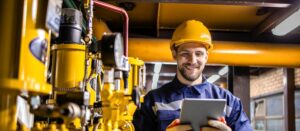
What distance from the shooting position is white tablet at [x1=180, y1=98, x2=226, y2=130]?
1764 mm

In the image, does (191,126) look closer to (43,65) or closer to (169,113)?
(169,113)

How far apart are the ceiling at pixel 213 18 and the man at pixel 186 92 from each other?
1047mm

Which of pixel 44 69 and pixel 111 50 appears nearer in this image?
pixel 44 69

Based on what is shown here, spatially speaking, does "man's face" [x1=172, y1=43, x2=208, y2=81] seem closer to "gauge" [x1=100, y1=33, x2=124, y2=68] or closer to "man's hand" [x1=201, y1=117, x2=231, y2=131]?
"man's hand" [x1=201, y1=117, x2=231, y2=131]

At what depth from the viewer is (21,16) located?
97 cm

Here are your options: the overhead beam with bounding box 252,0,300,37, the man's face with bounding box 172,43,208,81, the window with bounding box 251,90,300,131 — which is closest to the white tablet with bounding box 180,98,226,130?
the man's face with bounding box 172,43,208,81

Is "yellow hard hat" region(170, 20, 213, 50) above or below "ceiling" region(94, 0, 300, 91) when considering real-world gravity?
below

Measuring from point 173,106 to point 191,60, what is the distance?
0.33m

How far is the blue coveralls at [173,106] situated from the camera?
2.40 m

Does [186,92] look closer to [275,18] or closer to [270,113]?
[275,18]

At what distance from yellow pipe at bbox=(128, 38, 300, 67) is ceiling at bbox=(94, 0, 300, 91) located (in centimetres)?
25

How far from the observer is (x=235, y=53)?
3994 millimetres

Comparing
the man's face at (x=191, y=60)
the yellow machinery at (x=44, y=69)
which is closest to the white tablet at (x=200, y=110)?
the yellow machinery at (x=44, y=69)

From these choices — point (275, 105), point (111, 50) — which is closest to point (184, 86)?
point (111, 50)
